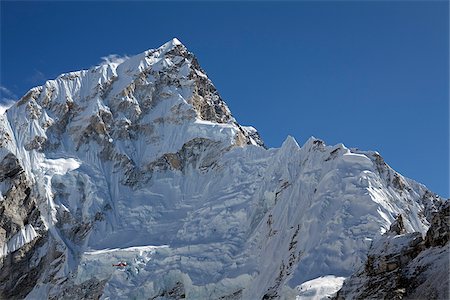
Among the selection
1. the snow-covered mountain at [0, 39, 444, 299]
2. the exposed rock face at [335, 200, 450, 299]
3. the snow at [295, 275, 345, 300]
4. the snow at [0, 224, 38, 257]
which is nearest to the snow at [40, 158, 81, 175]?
the snow-covered mountain at [0, 39, 444, 299]

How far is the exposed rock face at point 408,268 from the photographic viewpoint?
3400cm

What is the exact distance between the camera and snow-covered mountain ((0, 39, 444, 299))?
69062mm

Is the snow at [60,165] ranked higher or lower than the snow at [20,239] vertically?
higher

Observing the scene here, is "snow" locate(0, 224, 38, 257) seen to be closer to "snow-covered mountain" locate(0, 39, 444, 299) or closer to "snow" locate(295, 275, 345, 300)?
"snow-covered mountain" locate(0, 39, 444, 299)

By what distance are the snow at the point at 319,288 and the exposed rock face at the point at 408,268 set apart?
1110cm

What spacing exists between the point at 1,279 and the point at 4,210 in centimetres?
1090

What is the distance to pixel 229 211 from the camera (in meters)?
88.7

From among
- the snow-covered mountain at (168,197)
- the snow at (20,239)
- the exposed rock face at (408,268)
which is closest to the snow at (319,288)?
the snow-covered mountain at (168,197)

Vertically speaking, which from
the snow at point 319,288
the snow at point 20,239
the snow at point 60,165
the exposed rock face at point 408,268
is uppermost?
the snow at point 60,165

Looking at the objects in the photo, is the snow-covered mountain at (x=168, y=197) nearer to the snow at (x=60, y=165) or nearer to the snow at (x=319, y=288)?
the snow at (x=60, y=165)

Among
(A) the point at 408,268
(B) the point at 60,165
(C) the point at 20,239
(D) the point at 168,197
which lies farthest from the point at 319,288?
(B) the point at 60,165

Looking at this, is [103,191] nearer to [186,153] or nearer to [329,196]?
[186,153]

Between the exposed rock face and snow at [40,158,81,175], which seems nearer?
the exposed rock face

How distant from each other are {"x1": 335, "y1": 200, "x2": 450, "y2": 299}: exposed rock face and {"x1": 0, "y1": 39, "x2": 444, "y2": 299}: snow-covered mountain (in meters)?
16.8
